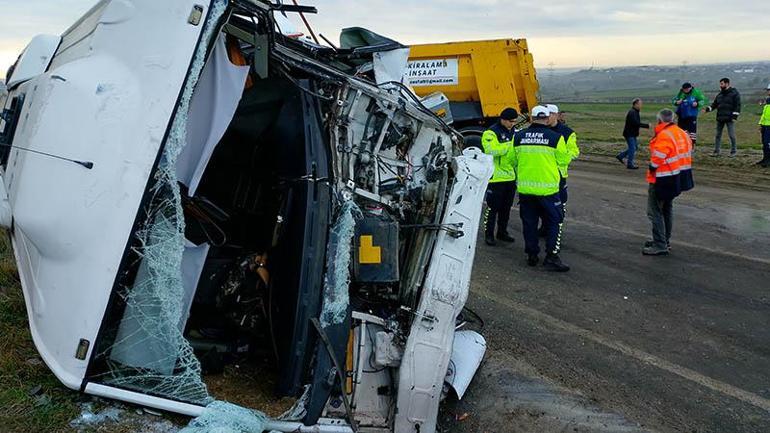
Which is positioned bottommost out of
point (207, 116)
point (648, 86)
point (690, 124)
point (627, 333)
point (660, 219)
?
point (648, 86)

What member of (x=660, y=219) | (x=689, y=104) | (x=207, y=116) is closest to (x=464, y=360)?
(x=207, y=116)

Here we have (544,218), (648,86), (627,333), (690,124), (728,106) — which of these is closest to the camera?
(627,333)

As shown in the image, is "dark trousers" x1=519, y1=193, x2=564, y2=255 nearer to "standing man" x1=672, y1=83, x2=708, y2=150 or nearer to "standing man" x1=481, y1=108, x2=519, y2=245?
"standing man" x1=481, y1=108, x2=519, y2=245

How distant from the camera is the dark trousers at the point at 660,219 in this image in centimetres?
658

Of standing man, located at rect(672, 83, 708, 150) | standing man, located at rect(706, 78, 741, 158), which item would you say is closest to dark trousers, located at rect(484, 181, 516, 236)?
standing man, located at rect(672, 83, 708, 150)

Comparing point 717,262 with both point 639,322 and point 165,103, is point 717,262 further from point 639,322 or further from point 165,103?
point 165,103

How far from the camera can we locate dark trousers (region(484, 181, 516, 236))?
23.6ft

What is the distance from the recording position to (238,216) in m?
4.15

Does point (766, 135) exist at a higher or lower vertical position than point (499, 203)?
higher

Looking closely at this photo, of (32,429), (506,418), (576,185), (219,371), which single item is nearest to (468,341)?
(506,418)

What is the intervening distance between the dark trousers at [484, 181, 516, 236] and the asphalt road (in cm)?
24

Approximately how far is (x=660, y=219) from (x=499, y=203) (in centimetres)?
160

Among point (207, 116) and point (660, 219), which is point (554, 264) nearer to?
point (660, 219)

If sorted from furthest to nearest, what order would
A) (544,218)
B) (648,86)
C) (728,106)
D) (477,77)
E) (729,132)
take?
1. (648,86)
2. (729,132)
3. (728,106)
4. (477,77)
5. (544,218)
